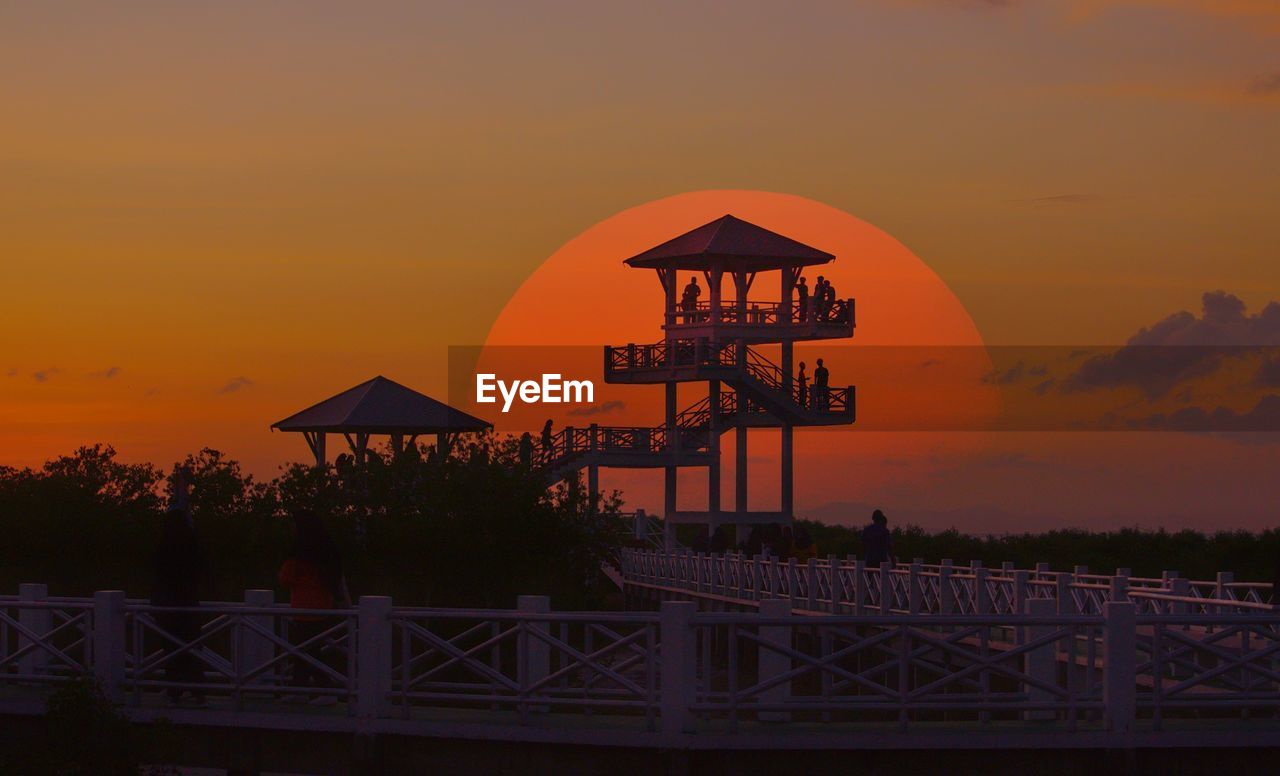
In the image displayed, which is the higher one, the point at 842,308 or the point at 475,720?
the point at 842,308

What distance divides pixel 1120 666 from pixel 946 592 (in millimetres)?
15656

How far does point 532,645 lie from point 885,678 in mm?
16253

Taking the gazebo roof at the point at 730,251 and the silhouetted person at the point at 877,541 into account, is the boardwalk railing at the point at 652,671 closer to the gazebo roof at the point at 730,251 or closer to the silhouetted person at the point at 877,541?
the silhouetted person at the point at 877,541

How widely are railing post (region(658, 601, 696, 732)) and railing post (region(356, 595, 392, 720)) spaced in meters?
2.65

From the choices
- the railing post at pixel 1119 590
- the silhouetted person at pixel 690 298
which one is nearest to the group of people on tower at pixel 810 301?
the silhouetted person at pixel 690 298

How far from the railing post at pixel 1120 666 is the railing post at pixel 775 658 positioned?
273 cm

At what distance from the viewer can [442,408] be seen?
153ft

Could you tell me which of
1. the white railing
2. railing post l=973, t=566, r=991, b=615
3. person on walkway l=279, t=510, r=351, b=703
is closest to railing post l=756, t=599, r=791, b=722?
person on walkway l=279, t=510, r=351, b=703

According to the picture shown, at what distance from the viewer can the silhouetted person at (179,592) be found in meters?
18.8

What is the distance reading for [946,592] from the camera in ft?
106

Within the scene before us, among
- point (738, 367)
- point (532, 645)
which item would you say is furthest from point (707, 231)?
point (532, 645)

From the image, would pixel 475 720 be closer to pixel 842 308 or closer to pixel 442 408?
pixel 442 408

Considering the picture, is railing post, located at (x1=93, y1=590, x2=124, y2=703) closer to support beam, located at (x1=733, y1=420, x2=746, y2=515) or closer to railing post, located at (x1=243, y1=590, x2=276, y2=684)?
railing post, located at (x1=243, y1=590, x2=276, y2=684)

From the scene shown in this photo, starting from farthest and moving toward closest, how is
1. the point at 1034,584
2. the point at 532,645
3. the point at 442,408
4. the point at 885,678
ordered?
the point at 442,408, the point at 885,678, the point at 1034,584, the point at 532,645
